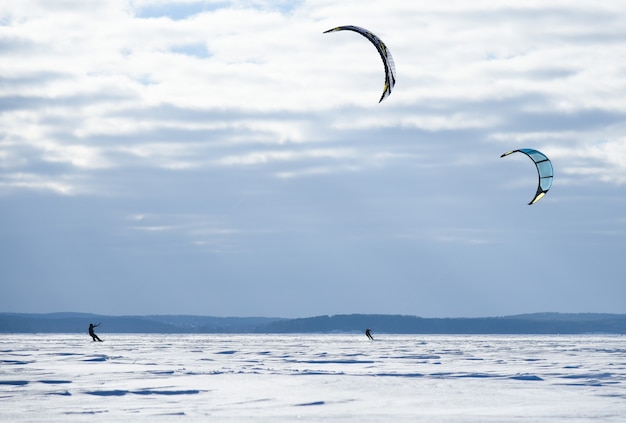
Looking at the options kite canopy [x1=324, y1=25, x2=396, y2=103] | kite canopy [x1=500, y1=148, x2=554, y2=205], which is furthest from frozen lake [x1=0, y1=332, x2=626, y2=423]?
kite canopy [x1=324, y1=25, x2=396, y2=103]

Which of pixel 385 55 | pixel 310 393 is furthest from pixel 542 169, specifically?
pixel 310 393

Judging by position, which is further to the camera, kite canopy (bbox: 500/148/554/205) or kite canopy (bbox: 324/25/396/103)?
kite canopy (bbox: 500/148/554/205)

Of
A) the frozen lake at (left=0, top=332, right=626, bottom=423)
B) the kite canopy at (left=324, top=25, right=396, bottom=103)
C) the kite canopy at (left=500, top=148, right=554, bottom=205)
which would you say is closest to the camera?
the frozen lake at (left=0, top=332, right=626, bottom=423)

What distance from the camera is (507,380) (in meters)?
18.5

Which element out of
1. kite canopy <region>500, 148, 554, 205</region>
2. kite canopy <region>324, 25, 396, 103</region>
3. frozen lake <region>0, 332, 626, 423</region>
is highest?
kite canopy <region>324, 25, 396, 103</region>

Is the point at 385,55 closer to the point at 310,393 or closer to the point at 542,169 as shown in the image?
the point at 542,169

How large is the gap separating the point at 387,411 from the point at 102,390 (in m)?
5.21

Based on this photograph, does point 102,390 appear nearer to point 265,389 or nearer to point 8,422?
point 265,389

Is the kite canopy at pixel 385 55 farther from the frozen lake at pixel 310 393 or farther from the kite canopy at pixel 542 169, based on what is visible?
the frozen lake at pixel 310 393

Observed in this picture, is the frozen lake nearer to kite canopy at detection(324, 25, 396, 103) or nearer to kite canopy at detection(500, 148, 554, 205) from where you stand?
kite canopy at detection(500, 148, 554, 205)

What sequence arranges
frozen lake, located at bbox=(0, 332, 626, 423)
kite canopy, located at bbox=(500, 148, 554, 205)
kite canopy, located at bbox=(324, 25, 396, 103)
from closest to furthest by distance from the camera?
Answer: frozen lake, located at bbox=(0, 332, 626, 423), kite canopy, located at bbox=(324, 25, 396, 103), kite canopy, located at bbox=(500, 148, 554, 205)

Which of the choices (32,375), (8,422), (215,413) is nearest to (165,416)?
(215,413)

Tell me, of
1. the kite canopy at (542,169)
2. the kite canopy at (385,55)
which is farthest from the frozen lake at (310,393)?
the kite canopy at (385,55)

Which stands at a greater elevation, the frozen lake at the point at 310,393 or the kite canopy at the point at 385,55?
the kite canopy at the point at 385,55
